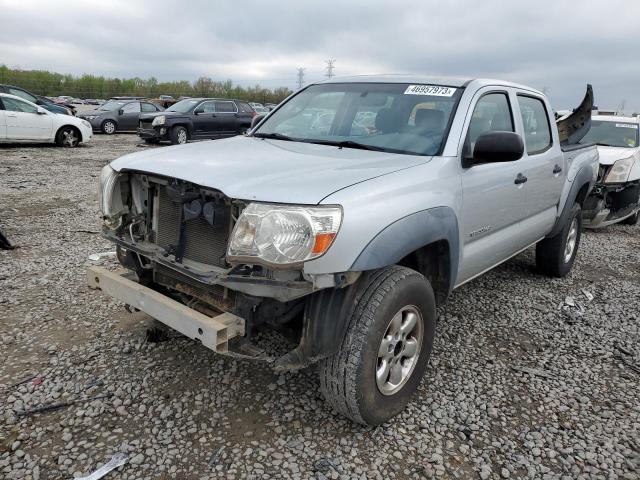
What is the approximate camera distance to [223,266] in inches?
95.7

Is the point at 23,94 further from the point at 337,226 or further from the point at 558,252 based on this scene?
the point at 337,226

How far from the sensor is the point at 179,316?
2373 millimetres

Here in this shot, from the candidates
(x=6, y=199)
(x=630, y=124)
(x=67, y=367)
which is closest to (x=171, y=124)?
(x=6, y=199)

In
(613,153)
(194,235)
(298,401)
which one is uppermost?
(613,153)

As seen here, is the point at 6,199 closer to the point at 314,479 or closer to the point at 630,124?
the point at 314,479

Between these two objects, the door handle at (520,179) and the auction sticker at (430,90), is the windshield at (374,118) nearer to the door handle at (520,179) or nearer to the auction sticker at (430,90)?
the auction sticker at (430,90)

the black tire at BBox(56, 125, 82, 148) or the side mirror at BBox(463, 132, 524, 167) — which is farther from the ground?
the side mirror at BBox(463, 132, 524, 167)

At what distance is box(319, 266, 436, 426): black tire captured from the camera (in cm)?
240

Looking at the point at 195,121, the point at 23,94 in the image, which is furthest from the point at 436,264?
the point at 23,94

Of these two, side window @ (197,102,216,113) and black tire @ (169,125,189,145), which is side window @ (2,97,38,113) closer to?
black tire @ (169,125,189,145)

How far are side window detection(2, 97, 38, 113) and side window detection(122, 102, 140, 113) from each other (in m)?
7.00

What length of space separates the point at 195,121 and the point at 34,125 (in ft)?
15.6

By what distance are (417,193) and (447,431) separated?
51.9 inches

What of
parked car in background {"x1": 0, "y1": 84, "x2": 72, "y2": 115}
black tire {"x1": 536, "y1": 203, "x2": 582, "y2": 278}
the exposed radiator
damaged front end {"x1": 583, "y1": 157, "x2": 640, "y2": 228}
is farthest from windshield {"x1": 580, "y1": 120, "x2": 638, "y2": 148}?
parked car in background {"x1": 0, "y1": 84, "x2": 72, "y2": 115}
